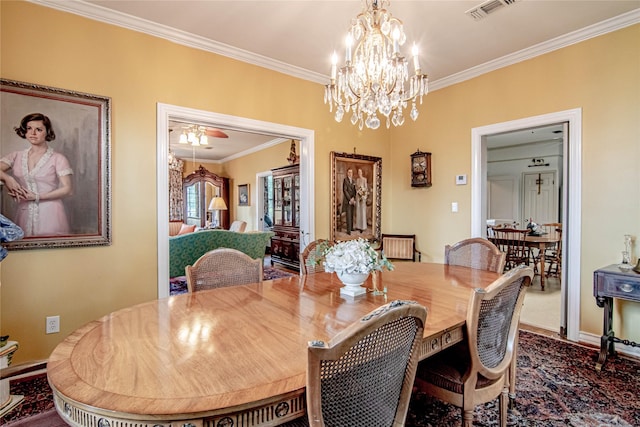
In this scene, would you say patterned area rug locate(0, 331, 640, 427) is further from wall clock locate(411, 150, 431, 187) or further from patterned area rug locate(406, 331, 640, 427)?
wall clock locate(411, 150, 431, 187)

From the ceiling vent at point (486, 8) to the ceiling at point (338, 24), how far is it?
1 centimetres

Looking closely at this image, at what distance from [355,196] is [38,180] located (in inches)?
121

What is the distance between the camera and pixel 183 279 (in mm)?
5484

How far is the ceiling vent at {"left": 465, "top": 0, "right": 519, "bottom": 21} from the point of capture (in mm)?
2377

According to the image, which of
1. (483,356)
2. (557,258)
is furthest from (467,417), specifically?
(557,258)

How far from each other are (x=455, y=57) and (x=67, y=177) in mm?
3603

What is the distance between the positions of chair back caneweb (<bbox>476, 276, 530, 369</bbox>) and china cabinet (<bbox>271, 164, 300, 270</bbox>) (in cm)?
446

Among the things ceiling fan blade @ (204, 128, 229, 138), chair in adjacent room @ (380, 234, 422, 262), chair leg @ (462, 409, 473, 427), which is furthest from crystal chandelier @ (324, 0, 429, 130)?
ceiling fan blade @ (204, 128, 229, 138)

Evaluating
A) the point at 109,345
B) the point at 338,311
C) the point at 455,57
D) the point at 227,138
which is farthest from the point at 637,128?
the point at 227,138

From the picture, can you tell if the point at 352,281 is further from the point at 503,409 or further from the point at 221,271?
the point at 503,409

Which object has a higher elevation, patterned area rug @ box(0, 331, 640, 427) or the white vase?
the white vase

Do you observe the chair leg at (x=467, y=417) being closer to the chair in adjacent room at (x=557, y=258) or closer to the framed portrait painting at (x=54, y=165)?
the framed portrait painting at (x=54, y=165)

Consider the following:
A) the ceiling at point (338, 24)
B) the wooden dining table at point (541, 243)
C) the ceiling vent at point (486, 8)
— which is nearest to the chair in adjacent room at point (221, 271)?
the ceiling at point (338, 24)

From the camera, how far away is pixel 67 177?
238 centimetres
